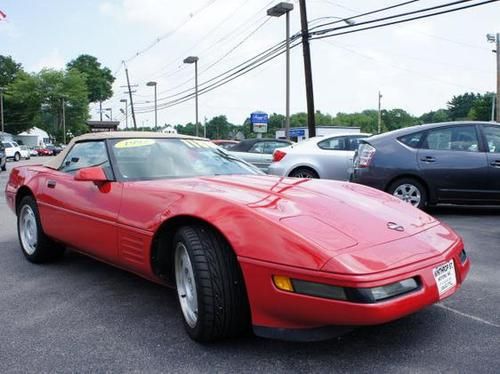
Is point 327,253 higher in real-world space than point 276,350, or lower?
higher

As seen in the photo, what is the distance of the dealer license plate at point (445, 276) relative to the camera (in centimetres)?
256

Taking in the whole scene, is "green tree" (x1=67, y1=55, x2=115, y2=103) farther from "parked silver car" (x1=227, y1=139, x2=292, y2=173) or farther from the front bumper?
the front bumper

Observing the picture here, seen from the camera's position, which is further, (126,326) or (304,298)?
(126,326)

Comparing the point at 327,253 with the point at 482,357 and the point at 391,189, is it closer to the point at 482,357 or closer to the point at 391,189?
the point at 482,357

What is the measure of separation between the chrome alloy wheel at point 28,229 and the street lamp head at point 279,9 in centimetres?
1737

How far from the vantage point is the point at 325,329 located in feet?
8.07

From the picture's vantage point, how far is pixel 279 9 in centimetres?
2059

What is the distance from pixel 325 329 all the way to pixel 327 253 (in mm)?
385

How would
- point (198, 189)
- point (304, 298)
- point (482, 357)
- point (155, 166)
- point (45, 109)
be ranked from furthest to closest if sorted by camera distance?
1. point (45, 109)
2. point (155, 166)
3. point (198, 189)
4. point (482, 357)
5. point (304, 298)

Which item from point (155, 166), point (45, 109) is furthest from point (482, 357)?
point (45, 109)

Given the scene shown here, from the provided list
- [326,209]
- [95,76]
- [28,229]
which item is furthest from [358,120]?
[326,209]

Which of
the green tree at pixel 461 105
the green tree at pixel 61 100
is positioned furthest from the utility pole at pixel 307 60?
the green tree at pixel 461 105

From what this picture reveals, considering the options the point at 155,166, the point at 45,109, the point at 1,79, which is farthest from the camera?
the point at 1,79

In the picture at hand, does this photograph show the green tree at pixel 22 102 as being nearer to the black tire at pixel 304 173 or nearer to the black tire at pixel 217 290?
the black tire at pixel 304 173
